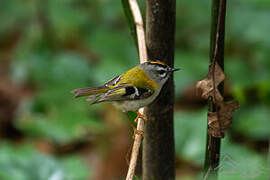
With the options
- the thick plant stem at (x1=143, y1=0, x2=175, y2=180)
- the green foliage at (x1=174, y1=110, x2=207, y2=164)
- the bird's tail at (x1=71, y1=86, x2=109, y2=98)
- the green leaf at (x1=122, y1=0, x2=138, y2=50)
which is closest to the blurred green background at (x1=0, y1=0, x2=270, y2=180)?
the green foliage at (x1=174, y1=110, x2=207, y2=164)

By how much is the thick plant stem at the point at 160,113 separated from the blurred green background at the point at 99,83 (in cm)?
83

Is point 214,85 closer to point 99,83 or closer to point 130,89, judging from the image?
point 130,89

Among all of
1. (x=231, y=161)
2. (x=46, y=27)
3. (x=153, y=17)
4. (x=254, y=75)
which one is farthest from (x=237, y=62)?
(x=231, y=161)

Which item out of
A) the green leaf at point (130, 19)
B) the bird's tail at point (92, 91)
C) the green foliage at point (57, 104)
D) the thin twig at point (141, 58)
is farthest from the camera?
the green foliage at point (57, 104)

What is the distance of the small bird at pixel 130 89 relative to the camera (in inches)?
92.0

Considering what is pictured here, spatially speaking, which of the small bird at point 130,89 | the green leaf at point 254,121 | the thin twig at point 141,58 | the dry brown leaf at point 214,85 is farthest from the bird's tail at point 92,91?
the green leaf at point 254,121

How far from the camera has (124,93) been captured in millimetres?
2506

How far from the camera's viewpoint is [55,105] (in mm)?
3891

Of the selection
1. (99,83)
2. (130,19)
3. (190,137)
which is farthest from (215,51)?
(99,83)

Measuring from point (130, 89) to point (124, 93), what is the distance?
81 millimetres

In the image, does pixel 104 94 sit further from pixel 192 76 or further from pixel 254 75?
pixel 254 75

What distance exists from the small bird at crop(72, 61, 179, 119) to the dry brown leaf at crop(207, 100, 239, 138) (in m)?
1.03

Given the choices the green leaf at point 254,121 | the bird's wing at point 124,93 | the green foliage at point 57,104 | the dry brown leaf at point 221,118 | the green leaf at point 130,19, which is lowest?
the green leaf at point 254,121

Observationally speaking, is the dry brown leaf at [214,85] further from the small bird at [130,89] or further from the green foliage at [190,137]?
the green foliage at [190,137]
